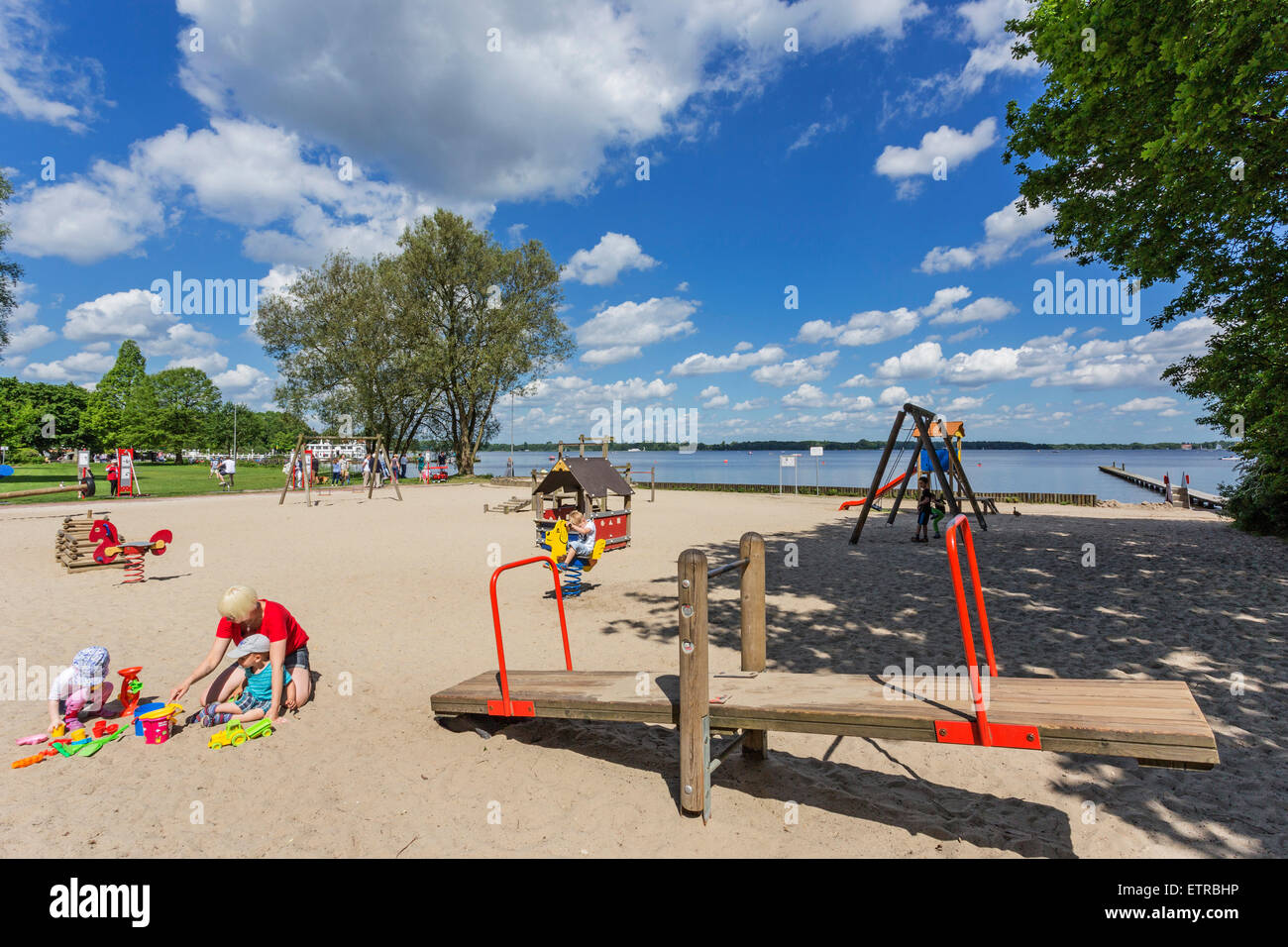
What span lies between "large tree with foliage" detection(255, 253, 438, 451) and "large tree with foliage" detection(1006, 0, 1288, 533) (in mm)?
36045

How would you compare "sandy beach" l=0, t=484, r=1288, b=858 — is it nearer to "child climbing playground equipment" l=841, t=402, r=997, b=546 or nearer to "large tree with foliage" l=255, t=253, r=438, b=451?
"child climbing playground equipment" l=841, t=402, r=997, b=546

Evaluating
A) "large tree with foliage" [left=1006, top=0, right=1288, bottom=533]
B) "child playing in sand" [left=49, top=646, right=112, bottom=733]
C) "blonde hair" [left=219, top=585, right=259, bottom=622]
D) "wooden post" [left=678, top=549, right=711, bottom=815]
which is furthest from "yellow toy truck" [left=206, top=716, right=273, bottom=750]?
"large tree with foliage" [left=1006, top=0, right=1288, bottom=533]

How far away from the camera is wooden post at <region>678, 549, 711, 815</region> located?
11.5 ft

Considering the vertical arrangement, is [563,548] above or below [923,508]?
below

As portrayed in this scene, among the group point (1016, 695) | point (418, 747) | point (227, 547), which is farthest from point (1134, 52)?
point (227, 547)

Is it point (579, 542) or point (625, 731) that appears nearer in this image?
point (625, 731)

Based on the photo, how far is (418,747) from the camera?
15.2 feet

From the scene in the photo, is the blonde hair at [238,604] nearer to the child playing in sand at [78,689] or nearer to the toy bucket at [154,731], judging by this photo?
the toy bucket at [154,731]

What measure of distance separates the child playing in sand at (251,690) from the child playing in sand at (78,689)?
727mm

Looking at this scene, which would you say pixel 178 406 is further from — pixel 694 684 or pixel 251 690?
pixel 694 684

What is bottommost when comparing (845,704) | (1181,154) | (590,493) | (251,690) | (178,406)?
(251,690)

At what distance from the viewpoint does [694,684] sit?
355 cm

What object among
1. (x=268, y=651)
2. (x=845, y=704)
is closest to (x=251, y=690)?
(x=268, y=651)

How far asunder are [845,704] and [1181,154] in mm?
9689
